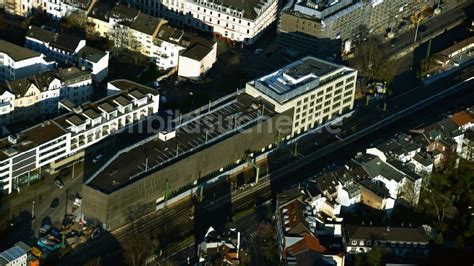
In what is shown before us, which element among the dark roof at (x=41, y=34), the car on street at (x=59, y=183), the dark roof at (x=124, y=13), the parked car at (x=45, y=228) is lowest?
the parked car at (x=45, y=228)

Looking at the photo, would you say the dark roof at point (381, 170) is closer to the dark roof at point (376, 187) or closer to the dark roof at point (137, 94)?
the dark roof at point (376, 187)

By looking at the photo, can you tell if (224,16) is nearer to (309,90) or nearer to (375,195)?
(309,90)

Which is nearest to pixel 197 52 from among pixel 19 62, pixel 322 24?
pixel 322 24

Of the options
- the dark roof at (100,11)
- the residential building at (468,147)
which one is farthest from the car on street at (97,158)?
the residential building at (468,147)

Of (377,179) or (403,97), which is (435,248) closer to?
(377,179)

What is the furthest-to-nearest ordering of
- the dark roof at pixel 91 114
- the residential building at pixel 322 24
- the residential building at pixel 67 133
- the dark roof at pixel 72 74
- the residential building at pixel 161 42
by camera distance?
the residential building at pixel 322 24
the residential building at pixel 161 42
the dark roof at pixel 72 74
the dark roof at pixel 91 114
the residential building at pixel 67 133

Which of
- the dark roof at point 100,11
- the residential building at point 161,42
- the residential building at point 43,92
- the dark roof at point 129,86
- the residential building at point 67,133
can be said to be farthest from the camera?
the dark roof at point 100,11

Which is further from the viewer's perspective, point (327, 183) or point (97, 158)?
point (97, 158)

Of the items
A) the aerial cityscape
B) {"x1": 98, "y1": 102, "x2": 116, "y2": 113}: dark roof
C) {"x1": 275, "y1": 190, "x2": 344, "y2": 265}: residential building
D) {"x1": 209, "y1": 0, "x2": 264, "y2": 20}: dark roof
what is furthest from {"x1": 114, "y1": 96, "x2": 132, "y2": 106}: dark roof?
{"x1": 209, "y1": 0, "x2": 264, "y2": 20}: dark roof
